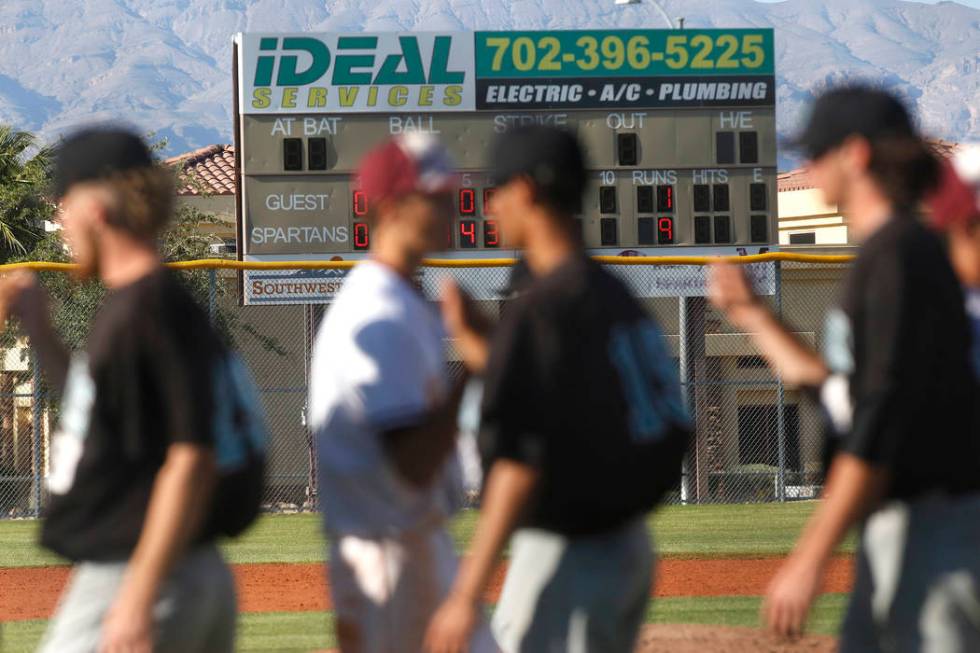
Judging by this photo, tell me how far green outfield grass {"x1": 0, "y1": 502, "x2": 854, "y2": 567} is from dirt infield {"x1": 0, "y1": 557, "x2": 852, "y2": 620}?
19.5 inches

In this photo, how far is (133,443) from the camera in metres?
3.14

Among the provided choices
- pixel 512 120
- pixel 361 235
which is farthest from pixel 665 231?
pixel 361 235

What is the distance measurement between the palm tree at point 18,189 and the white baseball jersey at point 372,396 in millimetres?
24151

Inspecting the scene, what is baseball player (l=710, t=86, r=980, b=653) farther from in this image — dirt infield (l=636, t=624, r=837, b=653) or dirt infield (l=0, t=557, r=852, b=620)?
dirt infield (l=0, t=557, r=852, b=620)

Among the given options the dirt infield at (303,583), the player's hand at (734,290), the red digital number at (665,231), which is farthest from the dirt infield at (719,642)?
the red digital number at (665,231)

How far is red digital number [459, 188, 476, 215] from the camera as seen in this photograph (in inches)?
771

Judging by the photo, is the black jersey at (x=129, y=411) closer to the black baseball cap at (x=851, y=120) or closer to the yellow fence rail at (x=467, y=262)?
the black baseball cap at (x=851, y=120)

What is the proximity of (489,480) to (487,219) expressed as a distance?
1652 centimetres

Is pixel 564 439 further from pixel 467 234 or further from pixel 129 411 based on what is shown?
pixel 467 234

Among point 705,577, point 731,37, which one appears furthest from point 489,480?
point 731,37

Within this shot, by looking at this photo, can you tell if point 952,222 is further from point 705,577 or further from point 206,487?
point 705,577

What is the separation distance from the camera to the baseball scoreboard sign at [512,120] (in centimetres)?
1942

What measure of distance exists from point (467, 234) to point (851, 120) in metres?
16.4

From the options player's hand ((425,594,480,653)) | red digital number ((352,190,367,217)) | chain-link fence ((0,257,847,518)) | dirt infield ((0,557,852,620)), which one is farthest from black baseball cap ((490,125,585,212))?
red digital number ((352,190,367,217))
